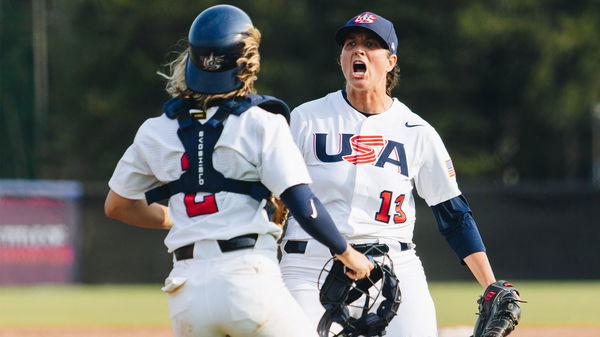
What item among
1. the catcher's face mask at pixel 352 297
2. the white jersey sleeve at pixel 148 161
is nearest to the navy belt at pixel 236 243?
the white jersey sleeve at pixel 148 161

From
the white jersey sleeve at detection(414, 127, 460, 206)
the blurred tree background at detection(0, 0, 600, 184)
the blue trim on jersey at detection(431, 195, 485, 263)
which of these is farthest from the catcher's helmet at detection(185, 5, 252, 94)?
the blurred tree background at detection(0, 0, 600, 184)

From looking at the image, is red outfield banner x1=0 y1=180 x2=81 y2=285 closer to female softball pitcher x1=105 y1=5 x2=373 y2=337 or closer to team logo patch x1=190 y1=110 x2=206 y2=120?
female softball pitcher x1=105 y1=5 x2=373 y2=337

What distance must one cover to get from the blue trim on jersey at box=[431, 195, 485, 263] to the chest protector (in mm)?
1391

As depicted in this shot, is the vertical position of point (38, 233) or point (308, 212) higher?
point (308, 212)

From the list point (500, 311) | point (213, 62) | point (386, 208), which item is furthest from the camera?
point (386, 208)

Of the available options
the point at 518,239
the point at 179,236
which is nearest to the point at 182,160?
the point at 179,236

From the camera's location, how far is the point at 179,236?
3.21m

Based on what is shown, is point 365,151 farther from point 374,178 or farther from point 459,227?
point 459,227

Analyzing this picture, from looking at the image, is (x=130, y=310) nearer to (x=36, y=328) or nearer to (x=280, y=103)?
(x=36, y=328)

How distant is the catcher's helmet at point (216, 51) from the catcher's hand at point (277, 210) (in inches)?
15.1

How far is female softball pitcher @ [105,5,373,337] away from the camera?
10.1 feet

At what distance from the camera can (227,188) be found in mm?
3156

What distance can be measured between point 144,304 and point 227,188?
34.1 feet

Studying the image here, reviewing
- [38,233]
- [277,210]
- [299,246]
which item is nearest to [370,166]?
[299,246]
